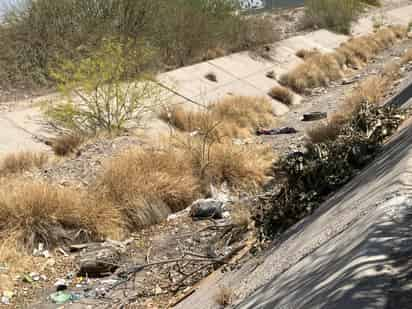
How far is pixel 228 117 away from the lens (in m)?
14.5

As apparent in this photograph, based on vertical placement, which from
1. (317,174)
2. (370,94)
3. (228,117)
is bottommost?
(228,117)

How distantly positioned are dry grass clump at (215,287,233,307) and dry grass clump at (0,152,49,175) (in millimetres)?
6260

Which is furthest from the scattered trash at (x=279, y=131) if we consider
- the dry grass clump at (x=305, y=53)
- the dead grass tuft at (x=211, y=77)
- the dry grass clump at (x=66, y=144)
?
the dry grass clump at (x=305, y=53)

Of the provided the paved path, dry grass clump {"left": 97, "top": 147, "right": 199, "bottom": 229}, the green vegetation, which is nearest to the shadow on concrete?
dry grass clump {"left": 97, "top": 147, "right": 199, "bottom": 229}

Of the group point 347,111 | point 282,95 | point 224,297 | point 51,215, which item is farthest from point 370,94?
point 224,297

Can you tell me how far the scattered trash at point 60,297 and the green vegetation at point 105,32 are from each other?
10.4 m

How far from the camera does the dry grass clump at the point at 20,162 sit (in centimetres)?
1001

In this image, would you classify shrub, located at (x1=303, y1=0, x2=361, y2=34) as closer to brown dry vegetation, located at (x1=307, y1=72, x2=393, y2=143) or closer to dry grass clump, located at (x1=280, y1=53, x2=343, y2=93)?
dry grass clump, located at (x1=280, y1=53, x2=343, y2=93)

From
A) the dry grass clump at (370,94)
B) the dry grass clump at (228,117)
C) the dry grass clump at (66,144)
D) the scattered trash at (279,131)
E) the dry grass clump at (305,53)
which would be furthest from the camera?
the dry grass clump at (305,53)

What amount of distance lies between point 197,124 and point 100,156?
3651 millimetres

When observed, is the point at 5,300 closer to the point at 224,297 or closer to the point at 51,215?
the point at 51,215

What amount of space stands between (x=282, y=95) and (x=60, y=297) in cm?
1250

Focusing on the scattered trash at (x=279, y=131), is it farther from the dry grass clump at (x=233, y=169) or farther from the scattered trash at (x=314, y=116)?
the dry grass clump at (x=233, y=169)

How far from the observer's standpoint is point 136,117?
13289mm
